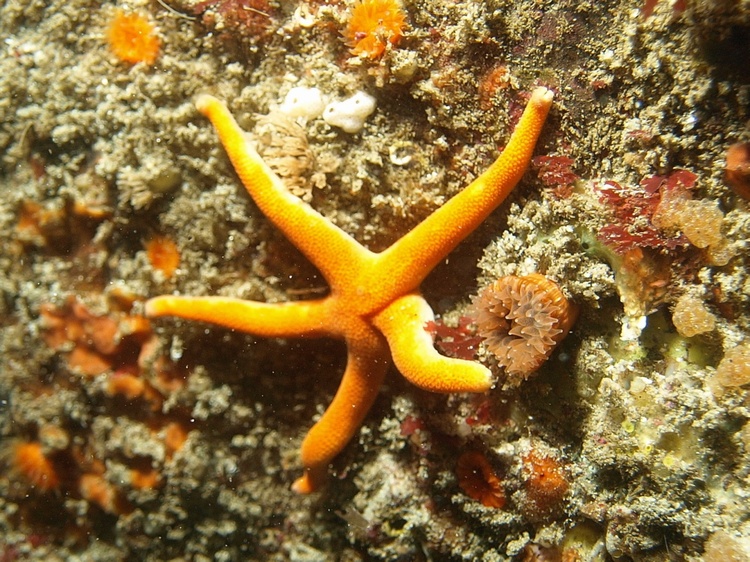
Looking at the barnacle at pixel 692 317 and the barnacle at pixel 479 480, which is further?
the barnacle at pixel 479 480

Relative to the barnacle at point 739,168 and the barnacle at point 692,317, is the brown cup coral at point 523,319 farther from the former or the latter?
the barnacle at point 739,168

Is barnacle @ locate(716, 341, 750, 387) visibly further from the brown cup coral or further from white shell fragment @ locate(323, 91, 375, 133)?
white shell fragment @ locate(323, 91, 375, 133)

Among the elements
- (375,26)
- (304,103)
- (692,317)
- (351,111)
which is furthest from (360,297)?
(692,317)

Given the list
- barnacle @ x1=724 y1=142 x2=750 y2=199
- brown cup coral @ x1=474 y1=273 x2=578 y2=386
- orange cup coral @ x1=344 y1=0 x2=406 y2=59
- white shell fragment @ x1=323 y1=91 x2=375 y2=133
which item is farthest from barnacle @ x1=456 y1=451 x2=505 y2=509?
orange cup coral @ x1=344 y1=0 x2=406 y2=59

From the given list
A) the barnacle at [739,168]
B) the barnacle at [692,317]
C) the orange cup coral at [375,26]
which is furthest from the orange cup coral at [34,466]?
the barnacle at [739,168]

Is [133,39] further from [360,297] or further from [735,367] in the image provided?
[735,367]
